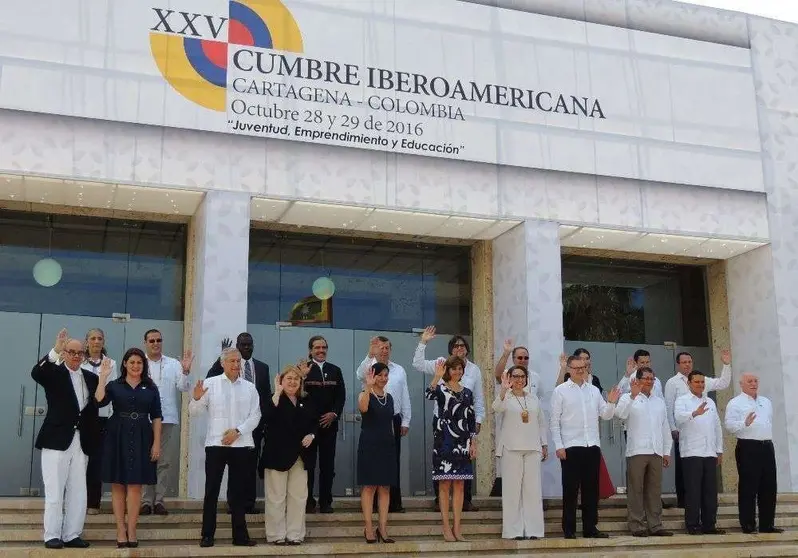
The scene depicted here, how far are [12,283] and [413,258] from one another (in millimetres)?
4738

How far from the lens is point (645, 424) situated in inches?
336

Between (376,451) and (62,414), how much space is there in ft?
8.16

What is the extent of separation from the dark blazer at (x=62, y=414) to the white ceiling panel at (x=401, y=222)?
428 cm

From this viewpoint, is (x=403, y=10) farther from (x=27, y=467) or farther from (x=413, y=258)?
(x=27, y=467)

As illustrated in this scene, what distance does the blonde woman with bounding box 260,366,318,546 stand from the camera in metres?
7.43

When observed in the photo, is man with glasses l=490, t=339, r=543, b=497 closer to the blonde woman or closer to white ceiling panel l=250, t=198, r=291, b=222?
the blonde woman

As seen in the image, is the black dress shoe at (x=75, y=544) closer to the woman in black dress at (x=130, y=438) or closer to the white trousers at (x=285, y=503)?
the woman in black dress at (x=130, y=438)

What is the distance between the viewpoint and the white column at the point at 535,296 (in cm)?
1052

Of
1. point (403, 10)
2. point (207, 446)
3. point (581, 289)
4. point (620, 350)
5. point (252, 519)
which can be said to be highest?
point (403, 10)

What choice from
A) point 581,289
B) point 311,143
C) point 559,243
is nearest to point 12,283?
point 311,143

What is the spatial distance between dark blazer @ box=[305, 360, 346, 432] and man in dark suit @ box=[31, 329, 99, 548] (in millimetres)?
2063

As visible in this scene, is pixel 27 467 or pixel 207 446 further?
pixel 27 467

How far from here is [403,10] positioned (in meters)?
10.6

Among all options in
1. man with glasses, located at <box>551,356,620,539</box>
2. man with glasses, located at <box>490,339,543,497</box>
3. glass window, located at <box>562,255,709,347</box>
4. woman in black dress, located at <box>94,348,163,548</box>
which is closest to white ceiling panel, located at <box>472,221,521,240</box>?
glass window, located at <box>562,255,709,347</box>
